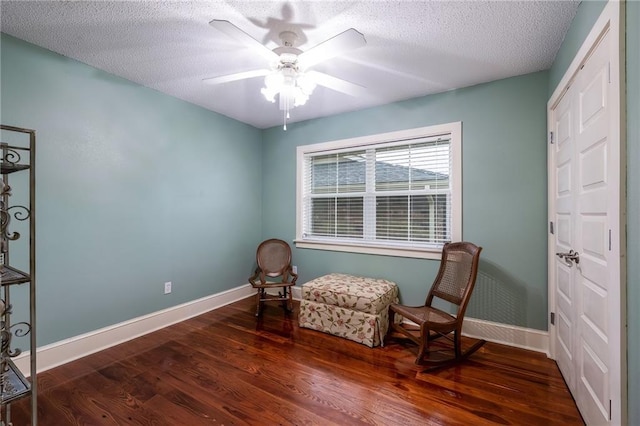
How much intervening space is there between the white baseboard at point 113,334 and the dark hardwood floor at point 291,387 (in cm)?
8

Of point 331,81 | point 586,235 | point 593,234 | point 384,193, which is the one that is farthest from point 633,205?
point 384,193

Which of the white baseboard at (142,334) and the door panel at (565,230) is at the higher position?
the door panel at (565,230)

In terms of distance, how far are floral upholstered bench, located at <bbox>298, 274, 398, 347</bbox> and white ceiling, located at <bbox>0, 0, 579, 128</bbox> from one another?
1.98 meters

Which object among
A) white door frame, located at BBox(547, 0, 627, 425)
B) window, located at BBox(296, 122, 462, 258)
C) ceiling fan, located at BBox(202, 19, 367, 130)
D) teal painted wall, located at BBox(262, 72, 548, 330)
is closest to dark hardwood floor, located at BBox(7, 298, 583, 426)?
teal painted wall, located at BBox(262, 72, 548, 330)

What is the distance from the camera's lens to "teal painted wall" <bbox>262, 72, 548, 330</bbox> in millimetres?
2385

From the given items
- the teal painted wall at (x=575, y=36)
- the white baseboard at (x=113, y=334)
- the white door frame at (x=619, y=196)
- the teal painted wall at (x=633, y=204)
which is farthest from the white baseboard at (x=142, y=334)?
the teal painted wall at (x=575, y=36)

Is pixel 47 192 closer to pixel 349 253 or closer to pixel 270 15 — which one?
pixel 270 15

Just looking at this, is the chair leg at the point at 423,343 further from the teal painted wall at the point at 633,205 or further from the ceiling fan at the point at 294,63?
the ceiling fan at the point at 294,63

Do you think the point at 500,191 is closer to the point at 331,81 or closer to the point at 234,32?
the point at 331,81

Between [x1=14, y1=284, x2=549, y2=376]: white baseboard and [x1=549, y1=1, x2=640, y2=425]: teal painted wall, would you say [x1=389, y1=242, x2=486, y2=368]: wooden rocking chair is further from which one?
[x1=549, y1=1, x2=640, y2=425]: teal painted wall

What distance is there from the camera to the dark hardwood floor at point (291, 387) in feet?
5.34

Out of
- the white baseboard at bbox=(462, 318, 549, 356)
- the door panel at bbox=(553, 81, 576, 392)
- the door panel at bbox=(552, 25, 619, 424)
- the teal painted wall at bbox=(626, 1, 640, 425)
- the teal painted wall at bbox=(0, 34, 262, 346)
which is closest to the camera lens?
the teal painted wall at bbox=(626, 1, 640, 425)

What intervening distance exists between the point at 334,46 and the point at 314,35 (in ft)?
1.35

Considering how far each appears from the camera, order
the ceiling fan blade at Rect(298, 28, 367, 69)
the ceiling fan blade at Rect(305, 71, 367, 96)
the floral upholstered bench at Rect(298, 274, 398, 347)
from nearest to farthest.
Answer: the ceiling fan blade at Rect(298, 28, 367, 69), the ceiling fan blade at Rect(305, 71, 367, 96), the floral upholstered bench at Rect(298, 274, 398, 347)
